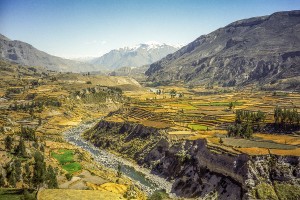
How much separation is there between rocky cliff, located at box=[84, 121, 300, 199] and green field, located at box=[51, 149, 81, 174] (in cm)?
1748

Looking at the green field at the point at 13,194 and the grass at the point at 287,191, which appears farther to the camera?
the grass at the point at 287,191

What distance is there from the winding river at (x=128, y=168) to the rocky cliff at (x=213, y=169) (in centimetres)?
243

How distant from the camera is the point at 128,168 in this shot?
3738 inches

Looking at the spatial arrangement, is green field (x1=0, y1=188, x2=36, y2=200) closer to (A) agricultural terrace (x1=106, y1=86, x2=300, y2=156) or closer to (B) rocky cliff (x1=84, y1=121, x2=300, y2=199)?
(B) rocky cliff (x1=84, y1=121, x2=300, y2=199)

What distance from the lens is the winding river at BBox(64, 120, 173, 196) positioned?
8062 centimetres

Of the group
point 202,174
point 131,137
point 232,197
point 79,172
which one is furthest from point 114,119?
point 232,197

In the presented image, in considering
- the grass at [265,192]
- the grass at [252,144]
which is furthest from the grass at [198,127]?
the grass at [265,192]

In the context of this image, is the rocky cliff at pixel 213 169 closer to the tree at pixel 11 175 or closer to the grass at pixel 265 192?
the grass at pixel 265 192

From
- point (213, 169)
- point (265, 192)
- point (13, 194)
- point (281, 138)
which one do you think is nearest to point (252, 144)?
point (281, 138)

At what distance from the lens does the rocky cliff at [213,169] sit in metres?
62.4

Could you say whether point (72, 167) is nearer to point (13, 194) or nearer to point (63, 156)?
point (63, 156)

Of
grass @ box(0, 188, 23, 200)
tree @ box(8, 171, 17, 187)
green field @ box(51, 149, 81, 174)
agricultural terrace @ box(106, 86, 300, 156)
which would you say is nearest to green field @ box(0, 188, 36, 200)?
grass @ box(0, 188, 23, 200)

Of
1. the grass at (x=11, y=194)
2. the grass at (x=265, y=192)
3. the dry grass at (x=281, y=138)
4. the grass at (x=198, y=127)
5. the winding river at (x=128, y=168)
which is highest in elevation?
A: the dry grass at (x=281, y=138)

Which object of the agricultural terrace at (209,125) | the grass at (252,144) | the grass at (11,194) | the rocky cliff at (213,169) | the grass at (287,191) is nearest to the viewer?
the grass at (11,194)
